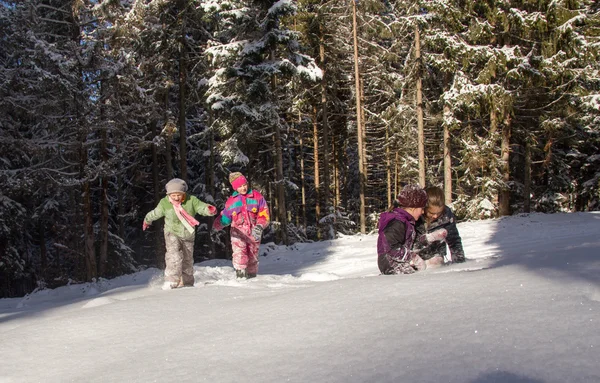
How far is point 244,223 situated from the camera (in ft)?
22.7

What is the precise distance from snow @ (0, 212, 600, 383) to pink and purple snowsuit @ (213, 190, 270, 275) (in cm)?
275

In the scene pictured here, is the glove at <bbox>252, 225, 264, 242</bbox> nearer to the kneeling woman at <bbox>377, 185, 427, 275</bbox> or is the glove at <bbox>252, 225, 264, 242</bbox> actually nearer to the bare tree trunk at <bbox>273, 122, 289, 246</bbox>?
the kneeling woman at <bbox>377, 185, 427, 275</bbox>

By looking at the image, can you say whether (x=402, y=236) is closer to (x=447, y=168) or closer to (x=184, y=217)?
(x=184, y=217)

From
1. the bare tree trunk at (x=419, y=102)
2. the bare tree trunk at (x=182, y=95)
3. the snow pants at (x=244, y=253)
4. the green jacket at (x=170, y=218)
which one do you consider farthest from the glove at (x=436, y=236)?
the bare tree trunk at (x=182, y=95)

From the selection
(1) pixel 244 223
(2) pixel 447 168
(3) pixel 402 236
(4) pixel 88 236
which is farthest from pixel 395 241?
(2) pixel 447 168

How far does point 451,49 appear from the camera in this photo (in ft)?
49.7

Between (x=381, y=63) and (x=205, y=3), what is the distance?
34.8ft

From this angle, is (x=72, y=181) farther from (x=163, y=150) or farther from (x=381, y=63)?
(x=381, y=63)

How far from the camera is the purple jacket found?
4.60m

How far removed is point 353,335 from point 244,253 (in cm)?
470

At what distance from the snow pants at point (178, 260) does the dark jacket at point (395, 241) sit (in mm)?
3164

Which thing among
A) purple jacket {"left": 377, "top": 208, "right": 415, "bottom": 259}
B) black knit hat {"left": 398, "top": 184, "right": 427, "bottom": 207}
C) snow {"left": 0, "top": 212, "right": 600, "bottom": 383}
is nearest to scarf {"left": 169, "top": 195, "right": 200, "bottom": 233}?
snow {"left": 0, "top": 212, "right": 600, "bottom": 383}

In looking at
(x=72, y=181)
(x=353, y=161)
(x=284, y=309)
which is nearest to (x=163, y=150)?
(x=72, y=181)

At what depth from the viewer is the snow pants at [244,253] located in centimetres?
682
